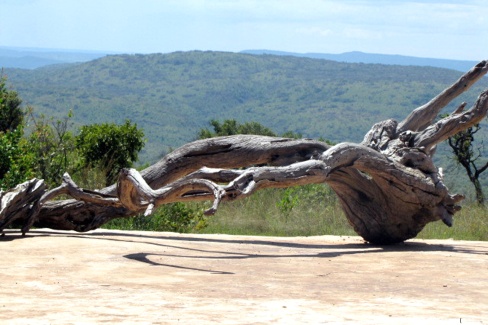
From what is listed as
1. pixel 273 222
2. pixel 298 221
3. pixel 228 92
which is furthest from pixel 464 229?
pixel 228 92

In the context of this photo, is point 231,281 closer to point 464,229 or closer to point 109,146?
point 464,229

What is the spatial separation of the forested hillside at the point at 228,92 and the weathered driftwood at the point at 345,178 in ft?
174

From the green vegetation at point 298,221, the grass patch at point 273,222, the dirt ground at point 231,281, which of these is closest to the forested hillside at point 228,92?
the green vegetation at point 298,221

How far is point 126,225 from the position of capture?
13.1m

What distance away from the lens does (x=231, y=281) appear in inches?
277

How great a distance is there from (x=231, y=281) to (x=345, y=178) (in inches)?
136

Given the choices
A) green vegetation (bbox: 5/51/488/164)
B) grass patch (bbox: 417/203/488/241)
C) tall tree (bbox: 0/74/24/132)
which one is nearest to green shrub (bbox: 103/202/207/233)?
grass patch (bbox: 417/203/488/241)

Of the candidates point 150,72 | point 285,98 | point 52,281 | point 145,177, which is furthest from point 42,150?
point 150,72

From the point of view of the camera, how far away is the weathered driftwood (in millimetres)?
9555

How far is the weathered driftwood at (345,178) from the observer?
9.55 metres

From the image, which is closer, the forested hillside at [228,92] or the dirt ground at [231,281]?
the dirt ground at [231,281]

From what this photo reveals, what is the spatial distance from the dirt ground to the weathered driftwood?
1.04ft

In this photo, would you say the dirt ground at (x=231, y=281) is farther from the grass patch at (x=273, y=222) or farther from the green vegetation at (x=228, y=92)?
the green vegetation at (x=228, y=92)

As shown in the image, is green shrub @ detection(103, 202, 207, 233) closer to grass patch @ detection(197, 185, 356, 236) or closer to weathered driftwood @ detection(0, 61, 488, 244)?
grass patch @ detection(197, 185, 356, 236)
